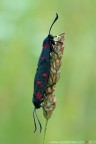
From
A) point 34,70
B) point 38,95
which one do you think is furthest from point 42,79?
point 34,70

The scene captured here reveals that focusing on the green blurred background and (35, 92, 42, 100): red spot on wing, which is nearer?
(35, 92, 42, 100): red spot on wing

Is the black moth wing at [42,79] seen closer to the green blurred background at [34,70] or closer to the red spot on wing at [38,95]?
the red spot on wing at [38,95]

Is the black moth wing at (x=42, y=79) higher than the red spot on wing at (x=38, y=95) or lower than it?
higher

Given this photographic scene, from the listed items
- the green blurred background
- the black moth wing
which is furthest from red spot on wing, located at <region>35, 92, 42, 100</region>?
the green blurred background

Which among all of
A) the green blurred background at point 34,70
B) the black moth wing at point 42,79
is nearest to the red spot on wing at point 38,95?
the black moth wing at point 42,79

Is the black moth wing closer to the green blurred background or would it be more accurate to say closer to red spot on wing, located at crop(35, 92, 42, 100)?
red spot on wing, located at crop(35, 92, 42, 100)

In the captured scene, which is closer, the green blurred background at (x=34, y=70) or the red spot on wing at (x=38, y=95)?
the red spot on wing at (x=38, y=95)

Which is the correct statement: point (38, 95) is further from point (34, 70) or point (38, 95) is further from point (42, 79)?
point (34, 70)
